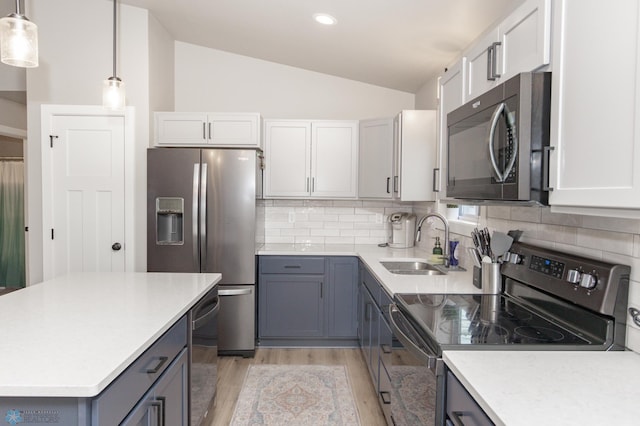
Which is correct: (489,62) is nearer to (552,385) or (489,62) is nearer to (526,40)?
(526,40)

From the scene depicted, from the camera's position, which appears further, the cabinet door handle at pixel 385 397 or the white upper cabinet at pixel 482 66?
the cabinet door handle at pixel 385 397

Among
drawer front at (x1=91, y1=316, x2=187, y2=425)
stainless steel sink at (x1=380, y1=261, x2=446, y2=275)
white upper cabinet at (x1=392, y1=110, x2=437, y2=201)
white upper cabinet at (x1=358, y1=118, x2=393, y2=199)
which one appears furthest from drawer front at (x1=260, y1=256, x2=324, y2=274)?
drawer front at (x1=91, y1=316, x2=187, y2=425)

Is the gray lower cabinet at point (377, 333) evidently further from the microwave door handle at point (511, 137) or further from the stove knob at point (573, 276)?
the microwave door handle at point (511, 137)

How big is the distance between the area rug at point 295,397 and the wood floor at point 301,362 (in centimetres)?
5

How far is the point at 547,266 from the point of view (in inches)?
61.5

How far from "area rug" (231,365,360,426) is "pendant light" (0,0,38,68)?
213 centimetres

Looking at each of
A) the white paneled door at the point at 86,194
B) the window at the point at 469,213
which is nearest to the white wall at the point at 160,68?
the white paneled door at the point at 86,194

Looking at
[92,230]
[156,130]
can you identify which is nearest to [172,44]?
[156,130]

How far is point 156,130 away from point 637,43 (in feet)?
10.8

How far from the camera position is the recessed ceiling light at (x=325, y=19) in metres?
2.62

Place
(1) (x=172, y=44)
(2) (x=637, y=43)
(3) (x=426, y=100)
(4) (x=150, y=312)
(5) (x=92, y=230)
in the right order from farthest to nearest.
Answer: (1) (x=172, y=44) < (3) (x=426, y=100) < (5) (x=92, y=230) < (4) (x=150, y=312) < (2) (x=637, y=43)

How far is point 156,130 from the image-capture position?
11.1 feet

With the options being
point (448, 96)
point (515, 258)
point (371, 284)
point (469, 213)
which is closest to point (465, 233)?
point (469, 213)

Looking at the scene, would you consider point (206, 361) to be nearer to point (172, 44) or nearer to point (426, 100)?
point (426, 100)
